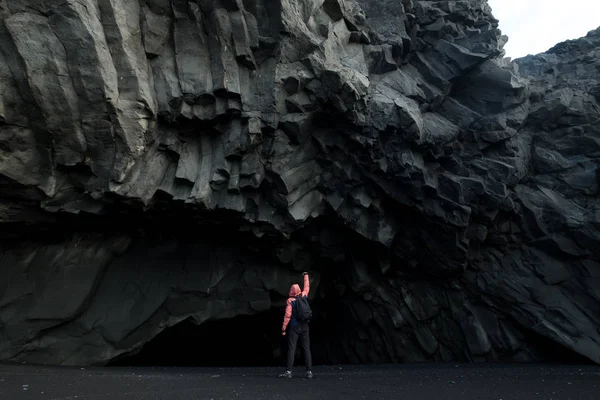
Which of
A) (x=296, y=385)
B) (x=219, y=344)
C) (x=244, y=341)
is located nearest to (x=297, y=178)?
(x=296, y=385)

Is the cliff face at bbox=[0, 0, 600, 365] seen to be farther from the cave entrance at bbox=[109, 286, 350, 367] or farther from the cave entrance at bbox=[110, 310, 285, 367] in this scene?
the cave entrance at bbox=[110, 310, 285, 367]

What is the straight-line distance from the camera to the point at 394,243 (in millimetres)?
12984

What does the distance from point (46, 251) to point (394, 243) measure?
9.60 metres

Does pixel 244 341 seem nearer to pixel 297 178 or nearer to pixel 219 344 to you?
pixel 219 344

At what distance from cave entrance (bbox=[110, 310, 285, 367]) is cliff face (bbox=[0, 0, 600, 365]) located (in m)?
0.92

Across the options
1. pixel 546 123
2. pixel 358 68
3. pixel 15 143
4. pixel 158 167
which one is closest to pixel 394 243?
pixel 358 68

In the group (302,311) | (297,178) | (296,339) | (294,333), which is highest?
(297,178)

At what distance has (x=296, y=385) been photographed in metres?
7.13

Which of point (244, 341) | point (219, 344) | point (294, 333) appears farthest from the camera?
point (244, 341)

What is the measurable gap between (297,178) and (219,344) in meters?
6.48

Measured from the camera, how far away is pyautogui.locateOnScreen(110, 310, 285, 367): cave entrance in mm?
12469

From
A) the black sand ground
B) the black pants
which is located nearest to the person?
the black pants

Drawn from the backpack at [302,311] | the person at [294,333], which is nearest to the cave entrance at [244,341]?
the person at [294,333]

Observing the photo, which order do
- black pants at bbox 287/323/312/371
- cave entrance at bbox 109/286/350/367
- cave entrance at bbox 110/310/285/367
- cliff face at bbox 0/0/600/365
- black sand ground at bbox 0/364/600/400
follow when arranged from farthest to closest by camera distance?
cave entrance at bbox 109/286/350/367, cave entrance at bbox 110/310/285/367, cliff face at bbox 0/0/600/365, black pants at bbox 287/323/312/371, black sand ground at bbox 0/364/600/400
